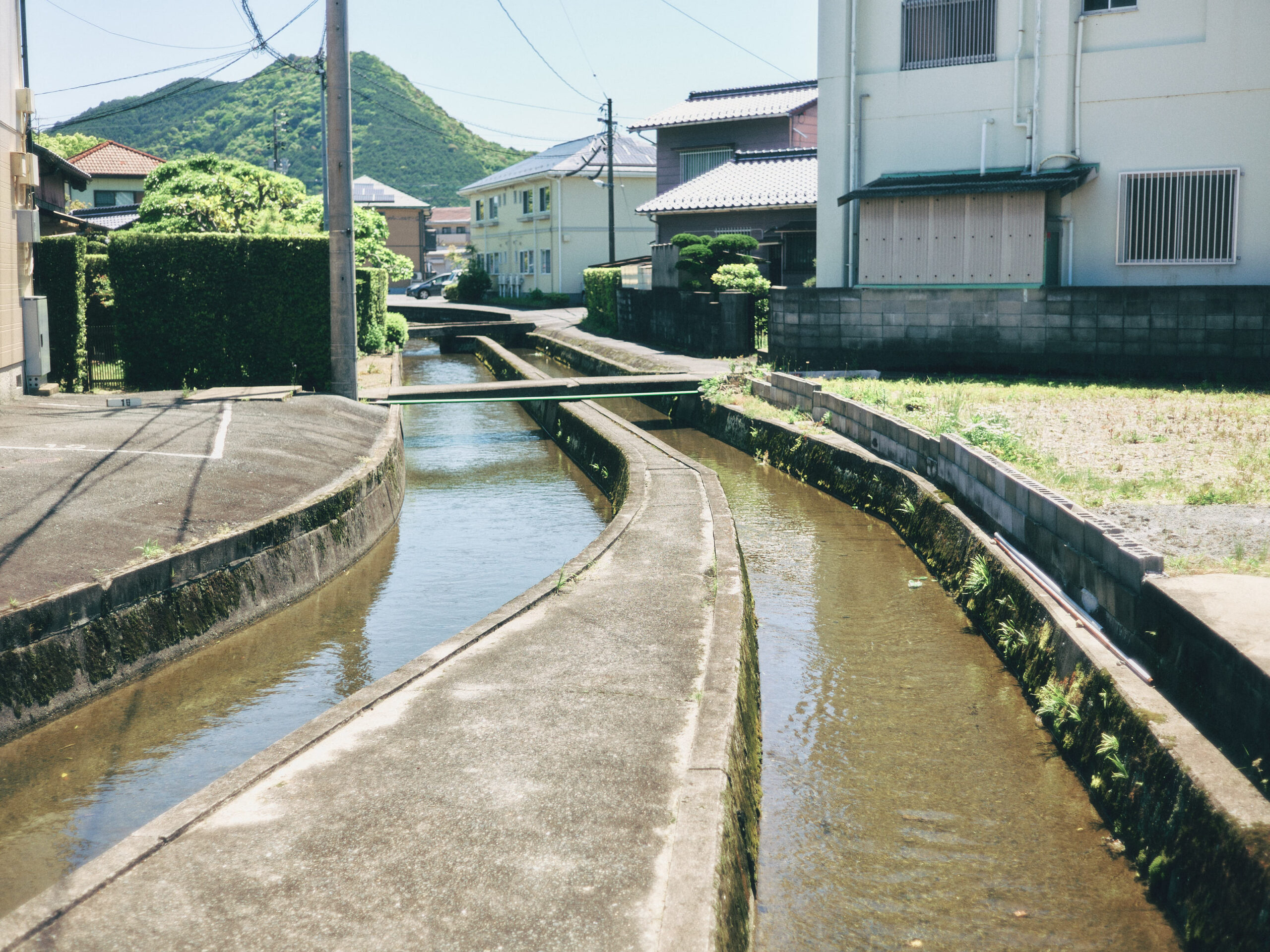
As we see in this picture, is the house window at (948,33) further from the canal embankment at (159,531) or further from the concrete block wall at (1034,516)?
the canal embankment at (159,531)

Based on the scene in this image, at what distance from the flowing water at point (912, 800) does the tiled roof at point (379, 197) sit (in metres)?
60.7

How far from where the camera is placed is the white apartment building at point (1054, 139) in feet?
50.3

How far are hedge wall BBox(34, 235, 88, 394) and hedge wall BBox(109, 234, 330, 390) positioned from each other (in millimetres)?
477

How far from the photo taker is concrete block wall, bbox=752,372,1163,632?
5.36 meters

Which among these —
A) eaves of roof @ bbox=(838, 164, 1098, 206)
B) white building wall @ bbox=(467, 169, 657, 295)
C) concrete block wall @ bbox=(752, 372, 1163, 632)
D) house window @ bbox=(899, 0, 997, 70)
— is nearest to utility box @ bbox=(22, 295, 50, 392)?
concrete block wall @ bbox=(752, 372, 1163, 632)

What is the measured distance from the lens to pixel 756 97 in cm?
3619

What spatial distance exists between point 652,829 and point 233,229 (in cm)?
2363

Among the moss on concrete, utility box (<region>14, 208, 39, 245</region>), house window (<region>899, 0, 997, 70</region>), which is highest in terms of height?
house window (<region>899, 0, 997, 70</region>)

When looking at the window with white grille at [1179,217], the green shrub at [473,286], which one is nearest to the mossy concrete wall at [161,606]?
the window with white grille at [1179,217]

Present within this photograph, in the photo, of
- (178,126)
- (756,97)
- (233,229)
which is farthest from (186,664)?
(178,126)

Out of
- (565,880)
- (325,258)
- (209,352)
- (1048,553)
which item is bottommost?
(565,880)

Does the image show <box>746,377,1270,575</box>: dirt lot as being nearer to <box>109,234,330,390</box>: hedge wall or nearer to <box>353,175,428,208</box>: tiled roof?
<box>109,234,330,390</box>: hedge wall

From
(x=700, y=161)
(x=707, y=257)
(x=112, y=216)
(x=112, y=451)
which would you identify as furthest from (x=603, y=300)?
(x=112, y=451)

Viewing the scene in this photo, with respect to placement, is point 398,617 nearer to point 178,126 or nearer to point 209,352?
point 209,352
